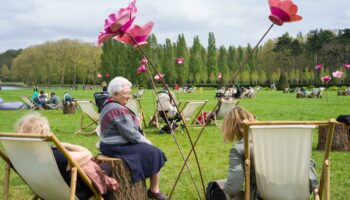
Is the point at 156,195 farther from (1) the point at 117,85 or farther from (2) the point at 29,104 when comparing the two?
(2) the point at 29,104

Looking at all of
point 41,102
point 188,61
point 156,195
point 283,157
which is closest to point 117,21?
point 283,157

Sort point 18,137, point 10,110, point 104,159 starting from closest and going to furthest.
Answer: point 18,137 < point 104,159 < point 10,110

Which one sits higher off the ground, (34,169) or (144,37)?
(144,37)

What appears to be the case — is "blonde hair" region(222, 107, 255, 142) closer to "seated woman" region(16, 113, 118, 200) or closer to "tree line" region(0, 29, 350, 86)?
"seated woman" region(16, 113, 118, 200)

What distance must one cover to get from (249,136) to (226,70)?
266 feet

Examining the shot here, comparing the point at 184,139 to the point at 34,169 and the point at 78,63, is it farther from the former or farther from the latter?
the point at 78,63

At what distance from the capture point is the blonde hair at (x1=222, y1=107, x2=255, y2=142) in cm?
338

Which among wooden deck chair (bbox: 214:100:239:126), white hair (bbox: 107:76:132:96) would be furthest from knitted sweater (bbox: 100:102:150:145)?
wooden deck chair (bbox: 214:100:239:126)

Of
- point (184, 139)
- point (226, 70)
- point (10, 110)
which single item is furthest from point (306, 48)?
point (184, 139)

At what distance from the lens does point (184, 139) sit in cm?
923

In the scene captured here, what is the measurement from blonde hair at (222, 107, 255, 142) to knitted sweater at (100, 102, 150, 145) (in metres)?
0.96

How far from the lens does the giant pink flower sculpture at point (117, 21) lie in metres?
3.21

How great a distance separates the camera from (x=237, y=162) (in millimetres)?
3297

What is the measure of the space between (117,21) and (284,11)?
3.69 ft
